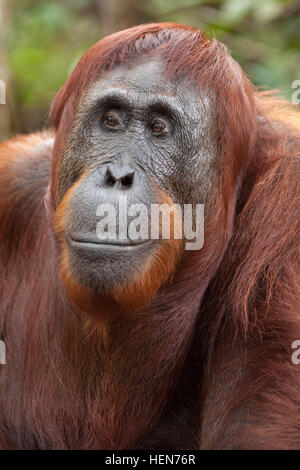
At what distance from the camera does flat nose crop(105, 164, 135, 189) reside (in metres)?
2.88

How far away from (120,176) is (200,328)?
91cm

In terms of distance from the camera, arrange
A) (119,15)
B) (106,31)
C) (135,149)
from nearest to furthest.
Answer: (135,149) < (119,15) < (106,31)

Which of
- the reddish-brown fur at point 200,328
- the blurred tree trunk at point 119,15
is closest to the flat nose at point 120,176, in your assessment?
the reddish-brown fur at point 200,328

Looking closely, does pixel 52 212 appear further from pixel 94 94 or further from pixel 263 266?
pixel 263 266

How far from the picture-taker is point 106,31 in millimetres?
7773

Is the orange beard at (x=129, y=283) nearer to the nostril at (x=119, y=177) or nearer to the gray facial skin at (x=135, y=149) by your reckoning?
the gray facial skin at (x=135, y=149)

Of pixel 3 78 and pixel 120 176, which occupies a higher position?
pixel 3 78

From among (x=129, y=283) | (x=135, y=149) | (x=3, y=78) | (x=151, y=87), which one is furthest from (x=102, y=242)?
(x=3, y=78)

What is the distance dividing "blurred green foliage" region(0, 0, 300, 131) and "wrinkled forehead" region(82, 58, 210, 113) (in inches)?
120

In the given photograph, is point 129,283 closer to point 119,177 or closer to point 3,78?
point 119,177

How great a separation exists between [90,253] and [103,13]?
20.0 feet

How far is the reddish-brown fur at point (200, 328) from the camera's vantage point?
9.86 ft

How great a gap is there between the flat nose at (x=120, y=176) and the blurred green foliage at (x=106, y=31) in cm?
343

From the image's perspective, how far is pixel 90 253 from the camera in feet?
9.46
